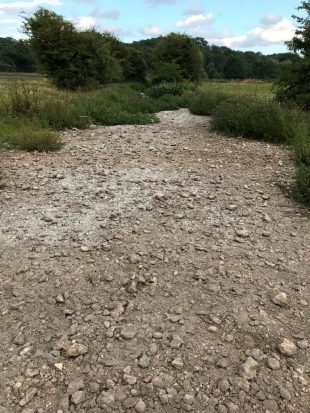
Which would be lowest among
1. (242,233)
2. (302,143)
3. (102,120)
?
(242,233)

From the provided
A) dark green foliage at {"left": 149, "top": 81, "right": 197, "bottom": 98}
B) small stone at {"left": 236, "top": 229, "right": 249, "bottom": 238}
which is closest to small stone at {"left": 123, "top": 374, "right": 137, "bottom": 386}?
small stone at {"left": 236, "top": 229, "right": 249, "bottom": 238}

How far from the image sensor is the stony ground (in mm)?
2324

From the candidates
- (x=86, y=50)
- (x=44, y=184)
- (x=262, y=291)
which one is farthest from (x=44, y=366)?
(x=86, y=50)

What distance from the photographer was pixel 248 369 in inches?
95.6

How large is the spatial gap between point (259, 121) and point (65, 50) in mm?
12953

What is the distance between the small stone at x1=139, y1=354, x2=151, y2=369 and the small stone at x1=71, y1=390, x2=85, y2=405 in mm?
385

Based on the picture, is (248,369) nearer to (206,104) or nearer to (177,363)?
(177,363)

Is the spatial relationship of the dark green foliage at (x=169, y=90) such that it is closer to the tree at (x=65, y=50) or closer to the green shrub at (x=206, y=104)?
the tree at (x=65, y=50)

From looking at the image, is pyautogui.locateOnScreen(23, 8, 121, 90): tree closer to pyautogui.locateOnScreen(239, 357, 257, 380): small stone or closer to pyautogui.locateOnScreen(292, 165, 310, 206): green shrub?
pyautogui.locateOnScreen(292, 165, 310, 206): green shrub

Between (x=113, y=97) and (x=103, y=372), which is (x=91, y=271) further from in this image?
(x=113, y=97)

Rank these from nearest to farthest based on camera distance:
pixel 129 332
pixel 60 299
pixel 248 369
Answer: pixel 248 369
pixel 129 332
pixel 60 299

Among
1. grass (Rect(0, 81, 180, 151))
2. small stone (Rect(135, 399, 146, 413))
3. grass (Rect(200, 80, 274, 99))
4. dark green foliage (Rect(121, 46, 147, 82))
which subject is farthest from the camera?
dark green foliage (Rect(121, 46, 147, 82))

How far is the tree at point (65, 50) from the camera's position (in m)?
17.5

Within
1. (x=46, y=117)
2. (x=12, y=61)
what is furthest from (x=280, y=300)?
(x=12, y=61)
